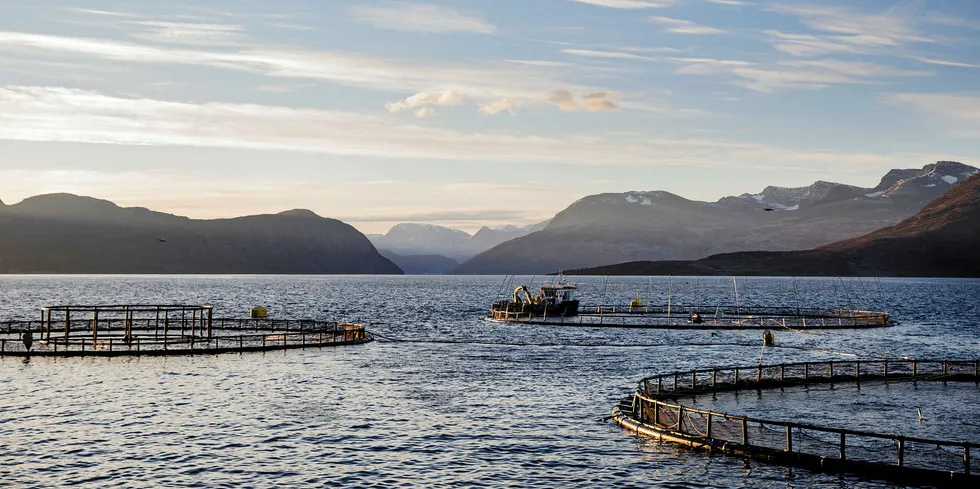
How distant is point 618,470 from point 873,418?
20755 mm

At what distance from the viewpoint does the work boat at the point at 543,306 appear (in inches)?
5861

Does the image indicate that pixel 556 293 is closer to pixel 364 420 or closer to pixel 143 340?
pixel 143 340

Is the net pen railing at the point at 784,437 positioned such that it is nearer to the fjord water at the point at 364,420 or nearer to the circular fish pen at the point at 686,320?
the fjord water at the point at 364,420

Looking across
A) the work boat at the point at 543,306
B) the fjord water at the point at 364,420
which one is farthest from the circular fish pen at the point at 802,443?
the work boat at the point at 543,306

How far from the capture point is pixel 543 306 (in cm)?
15100

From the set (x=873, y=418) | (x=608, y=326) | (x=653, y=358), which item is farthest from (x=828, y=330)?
(x=873, y=418)

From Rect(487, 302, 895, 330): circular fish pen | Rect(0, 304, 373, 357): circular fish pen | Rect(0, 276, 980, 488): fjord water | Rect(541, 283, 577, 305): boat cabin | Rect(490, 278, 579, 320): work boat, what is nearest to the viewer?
Rect(0, 276, 980, 488): fjord water

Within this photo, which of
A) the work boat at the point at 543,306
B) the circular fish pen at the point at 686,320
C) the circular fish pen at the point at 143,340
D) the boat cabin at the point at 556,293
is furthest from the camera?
the boat cabin at the point at 556,293

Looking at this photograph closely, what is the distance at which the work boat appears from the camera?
148875mm

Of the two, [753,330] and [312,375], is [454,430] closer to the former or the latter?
[312,375]

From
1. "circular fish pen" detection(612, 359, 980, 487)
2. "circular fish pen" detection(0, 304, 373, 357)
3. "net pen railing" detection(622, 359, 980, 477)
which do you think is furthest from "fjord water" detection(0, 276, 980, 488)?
"circular fish pen" detection(0, 304, 373, 357)

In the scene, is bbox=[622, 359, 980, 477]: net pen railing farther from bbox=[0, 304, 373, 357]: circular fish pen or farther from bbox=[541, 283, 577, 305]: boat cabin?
bbox=[541, 283, 577, 305]: boat cabin

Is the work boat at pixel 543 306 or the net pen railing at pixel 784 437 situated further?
the work boat at pixel 543 306

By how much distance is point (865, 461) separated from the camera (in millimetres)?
39344
